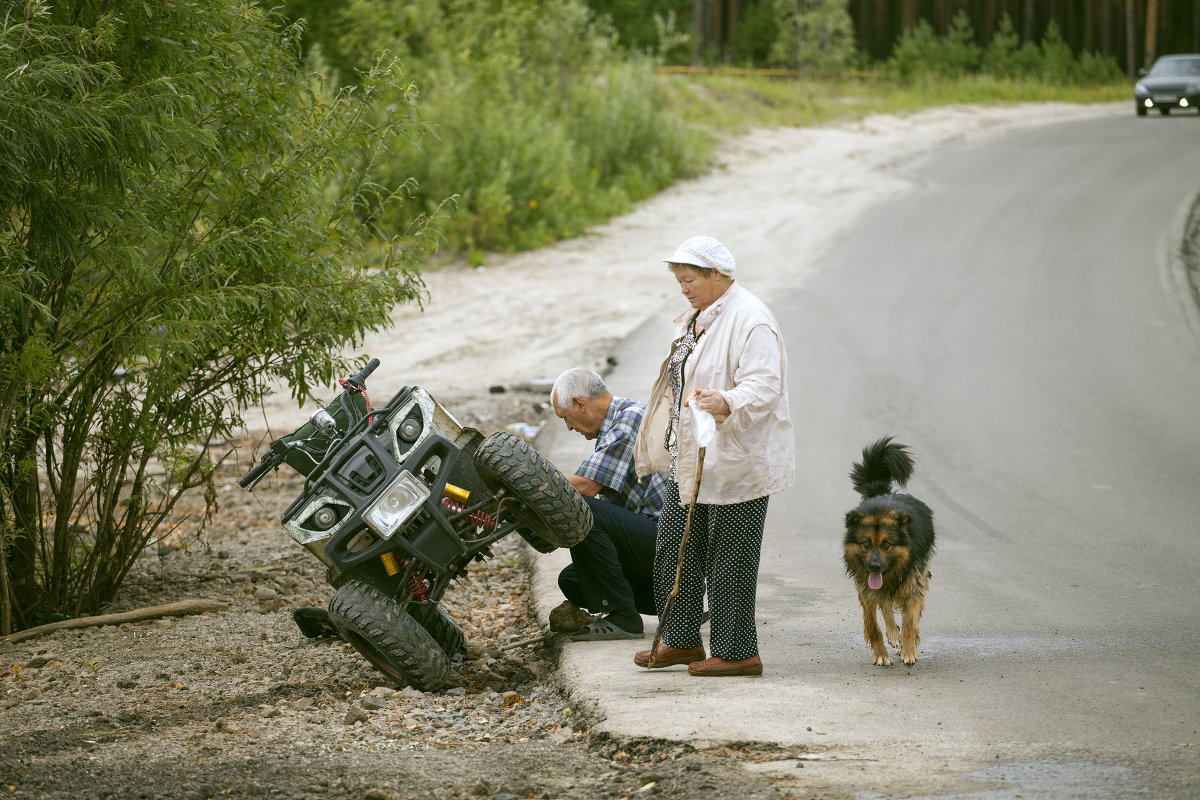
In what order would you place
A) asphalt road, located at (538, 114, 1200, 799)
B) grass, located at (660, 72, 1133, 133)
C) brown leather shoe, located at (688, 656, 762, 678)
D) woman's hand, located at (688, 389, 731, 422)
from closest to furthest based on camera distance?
asphalt road, located at (538, 114, 1200, 799) < woman's hand, located at (688, 389, 731, 422) < brown leather shoe, located at (688, 656, 762, 678) < grass, located at (660, 72, 1133, 133)

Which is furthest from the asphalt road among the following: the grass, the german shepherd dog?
the grass

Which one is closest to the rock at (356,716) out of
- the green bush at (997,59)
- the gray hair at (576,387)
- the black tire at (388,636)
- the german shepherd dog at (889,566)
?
the black tire at (388,636)

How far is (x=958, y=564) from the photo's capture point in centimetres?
817

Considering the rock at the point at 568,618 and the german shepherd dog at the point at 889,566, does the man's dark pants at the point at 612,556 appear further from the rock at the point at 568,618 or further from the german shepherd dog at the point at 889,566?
the german shepherd dog at the point at 889,566

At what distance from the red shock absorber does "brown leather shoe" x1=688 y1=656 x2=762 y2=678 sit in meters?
1.17

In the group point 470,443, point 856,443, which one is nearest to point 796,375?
point 856,443

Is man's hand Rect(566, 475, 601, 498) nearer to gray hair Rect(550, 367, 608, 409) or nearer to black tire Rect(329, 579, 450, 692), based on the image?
gray hair Rect(550, 367, 608, 409)

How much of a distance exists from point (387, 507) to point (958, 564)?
416cm

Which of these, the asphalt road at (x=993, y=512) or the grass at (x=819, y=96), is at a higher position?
the grass at (x=819, y=96)

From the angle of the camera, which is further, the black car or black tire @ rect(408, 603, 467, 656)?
the black car

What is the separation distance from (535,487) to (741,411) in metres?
1.04

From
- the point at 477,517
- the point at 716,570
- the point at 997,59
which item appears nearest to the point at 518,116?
the point at 477,517

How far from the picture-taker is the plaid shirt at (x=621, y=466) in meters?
6.50

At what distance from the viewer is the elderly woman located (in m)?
5.50
